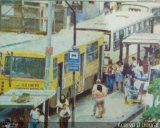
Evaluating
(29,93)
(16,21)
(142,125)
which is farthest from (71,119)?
(16,21)

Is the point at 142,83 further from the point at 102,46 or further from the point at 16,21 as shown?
the point at 16,21

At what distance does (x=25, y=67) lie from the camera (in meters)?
19.7

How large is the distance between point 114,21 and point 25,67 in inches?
316

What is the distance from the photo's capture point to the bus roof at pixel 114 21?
2534 cm

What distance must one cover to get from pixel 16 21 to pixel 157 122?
1522cm

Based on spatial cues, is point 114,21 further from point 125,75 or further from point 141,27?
point 125,75

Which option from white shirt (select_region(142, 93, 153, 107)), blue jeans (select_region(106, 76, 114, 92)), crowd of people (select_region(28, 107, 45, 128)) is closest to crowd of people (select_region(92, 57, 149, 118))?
blue jeans (select_region(106, 76, 114, 92))

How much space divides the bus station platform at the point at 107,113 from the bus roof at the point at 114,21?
11.6ft

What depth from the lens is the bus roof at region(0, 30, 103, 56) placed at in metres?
20.0

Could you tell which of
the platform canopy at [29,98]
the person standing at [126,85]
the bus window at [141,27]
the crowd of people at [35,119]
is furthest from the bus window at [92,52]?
the bus window at [141,27]

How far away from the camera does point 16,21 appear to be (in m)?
28.3

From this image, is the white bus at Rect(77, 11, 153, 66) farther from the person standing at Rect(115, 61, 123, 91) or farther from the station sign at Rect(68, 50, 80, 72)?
the station sign at Rect(68, 50, 80, 72)

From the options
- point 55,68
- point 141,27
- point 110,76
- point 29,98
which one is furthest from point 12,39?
point 141,27

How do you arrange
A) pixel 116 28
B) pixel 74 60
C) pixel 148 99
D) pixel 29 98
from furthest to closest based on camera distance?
pixel 116 28 < pixel 148 99 < pixel 74 60 < pixel 29 98
